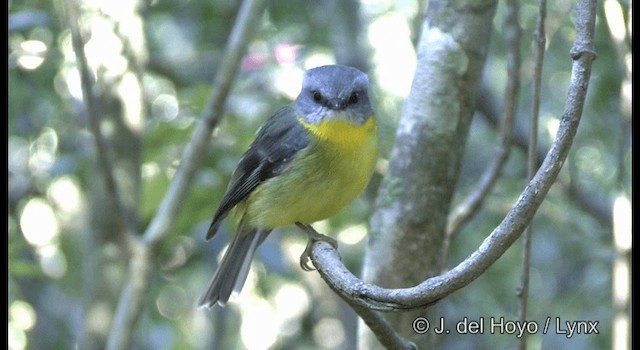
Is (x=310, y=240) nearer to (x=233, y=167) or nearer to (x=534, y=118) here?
(x=233, y=167)

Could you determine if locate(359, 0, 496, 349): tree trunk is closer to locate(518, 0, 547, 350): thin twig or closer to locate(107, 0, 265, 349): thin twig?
locate(518, 0, 547, 350): thin twig

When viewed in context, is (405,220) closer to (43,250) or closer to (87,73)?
(87,73)

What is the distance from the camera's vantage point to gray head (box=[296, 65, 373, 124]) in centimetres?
351

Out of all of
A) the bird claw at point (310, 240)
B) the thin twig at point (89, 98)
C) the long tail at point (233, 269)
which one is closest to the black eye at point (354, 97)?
the bird claw at point (310, 240)

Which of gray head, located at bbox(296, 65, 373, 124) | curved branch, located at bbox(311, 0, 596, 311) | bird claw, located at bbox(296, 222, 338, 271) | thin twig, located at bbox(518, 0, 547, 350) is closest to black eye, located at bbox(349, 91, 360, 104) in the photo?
gray head, located at bbox(296, 65, 373, 124)

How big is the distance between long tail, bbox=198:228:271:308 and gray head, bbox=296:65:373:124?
2.13ft

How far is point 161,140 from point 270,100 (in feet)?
2.53

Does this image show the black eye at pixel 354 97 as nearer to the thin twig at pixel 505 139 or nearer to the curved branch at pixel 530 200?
the thin twig at pixel 505 139

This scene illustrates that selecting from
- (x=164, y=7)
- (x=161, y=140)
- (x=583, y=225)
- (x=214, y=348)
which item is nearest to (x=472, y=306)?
(x=583, y=225)

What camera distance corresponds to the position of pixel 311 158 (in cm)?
355

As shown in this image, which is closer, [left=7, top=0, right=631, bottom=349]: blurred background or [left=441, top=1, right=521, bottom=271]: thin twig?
[left=441, top=1, right=521, bottom=271]: thin twig

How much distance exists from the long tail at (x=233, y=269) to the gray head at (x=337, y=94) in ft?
2.13

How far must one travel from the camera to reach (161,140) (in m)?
4.23

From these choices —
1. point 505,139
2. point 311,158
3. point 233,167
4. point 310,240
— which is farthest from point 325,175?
point 233,167
